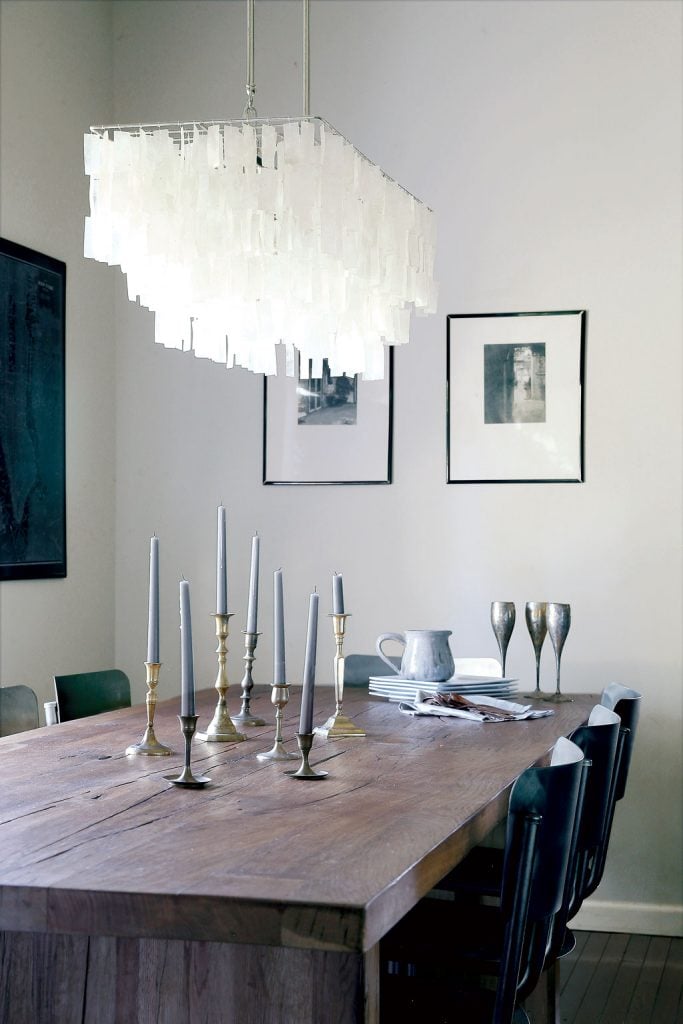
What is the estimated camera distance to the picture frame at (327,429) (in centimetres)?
409

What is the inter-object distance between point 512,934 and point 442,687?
1421mm

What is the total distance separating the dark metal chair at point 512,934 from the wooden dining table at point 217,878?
104mm

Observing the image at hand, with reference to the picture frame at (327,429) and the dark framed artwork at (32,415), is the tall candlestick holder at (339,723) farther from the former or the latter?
the picture frame at (327,429)

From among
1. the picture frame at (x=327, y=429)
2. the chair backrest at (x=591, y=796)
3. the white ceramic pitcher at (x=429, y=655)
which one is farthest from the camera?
the picture frame at (x=327, y=429)

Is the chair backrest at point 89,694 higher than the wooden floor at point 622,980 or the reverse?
higher

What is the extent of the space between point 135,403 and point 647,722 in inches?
83.1

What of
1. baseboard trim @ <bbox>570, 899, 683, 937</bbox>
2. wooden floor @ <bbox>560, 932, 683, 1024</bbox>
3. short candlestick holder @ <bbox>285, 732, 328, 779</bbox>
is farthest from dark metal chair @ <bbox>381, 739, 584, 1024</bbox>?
baseboard trim @ <bbox>570, 899, 683, 937</bbox>

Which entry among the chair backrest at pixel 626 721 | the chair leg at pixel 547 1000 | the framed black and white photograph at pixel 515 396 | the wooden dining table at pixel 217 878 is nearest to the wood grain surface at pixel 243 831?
the wooden dining table at pixel 217 878

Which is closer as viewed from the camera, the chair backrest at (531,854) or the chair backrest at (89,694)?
the chair backrest at (531,854)

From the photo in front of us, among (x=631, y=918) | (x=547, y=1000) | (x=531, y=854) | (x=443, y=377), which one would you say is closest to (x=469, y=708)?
(x=547, y=1000)

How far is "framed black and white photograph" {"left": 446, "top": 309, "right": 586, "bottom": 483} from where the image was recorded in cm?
392

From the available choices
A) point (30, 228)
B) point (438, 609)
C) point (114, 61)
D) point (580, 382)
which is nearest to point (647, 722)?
point (438, 609)

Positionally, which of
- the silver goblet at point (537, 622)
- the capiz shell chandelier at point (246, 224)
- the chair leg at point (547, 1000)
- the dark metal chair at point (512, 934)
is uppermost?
the capiz shell chandelier at point (246, 224)

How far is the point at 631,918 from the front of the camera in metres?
3.80
